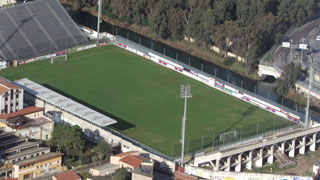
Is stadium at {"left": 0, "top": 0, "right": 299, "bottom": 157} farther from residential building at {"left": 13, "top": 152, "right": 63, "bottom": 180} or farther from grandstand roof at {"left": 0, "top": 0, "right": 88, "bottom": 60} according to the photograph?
residential building at {"left": 13, "top": 152, "right": 63, "bottom": 180}

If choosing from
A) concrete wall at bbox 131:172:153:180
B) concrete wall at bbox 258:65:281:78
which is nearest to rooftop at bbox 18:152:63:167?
concrete wall at bbox 131:172:153:180

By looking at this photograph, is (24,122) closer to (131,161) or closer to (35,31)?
(131,161)

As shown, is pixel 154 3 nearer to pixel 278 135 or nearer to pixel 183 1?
pixel 183 1

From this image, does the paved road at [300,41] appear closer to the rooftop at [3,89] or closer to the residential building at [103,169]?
the rooftop at [3,89]

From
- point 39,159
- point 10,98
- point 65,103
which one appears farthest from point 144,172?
point 10,98

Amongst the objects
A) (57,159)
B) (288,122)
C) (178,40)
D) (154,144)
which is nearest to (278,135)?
(288,122)
